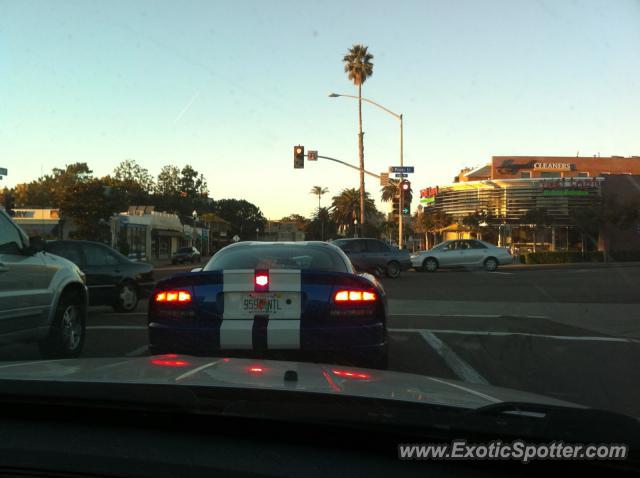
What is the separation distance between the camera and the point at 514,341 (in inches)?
339

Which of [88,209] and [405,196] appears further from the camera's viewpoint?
[88,209]

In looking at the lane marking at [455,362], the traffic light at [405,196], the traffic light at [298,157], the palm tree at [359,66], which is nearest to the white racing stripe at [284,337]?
the lane marking at [455,362]

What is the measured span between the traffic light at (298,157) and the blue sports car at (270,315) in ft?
73.9

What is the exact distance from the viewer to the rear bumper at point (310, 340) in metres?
4.98

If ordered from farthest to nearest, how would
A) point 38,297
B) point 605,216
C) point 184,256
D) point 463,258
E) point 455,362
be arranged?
point 184,256
point 605,216
point 463,258
point 455,362
point 38,297

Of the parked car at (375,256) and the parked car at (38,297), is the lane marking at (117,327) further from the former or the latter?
the parked car at (375,256)

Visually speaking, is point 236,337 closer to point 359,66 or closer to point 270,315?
point 270,315

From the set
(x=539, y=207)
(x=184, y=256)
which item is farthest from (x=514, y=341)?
(x=184, y=256)

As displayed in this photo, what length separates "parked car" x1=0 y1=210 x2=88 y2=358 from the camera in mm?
5855

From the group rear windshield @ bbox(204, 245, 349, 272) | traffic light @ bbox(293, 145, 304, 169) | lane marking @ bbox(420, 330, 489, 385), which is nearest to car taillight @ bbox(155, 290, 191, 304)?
rear windshield @ bbox(204, 245, 349, 272)

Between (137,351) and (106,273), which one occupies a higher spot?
(106,273)

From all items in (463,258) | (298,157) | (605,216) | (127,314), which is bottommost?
(127,314)

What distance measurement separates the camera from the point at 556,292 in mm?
16688

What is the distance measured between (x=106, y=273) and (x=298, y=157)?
17.0 meters
